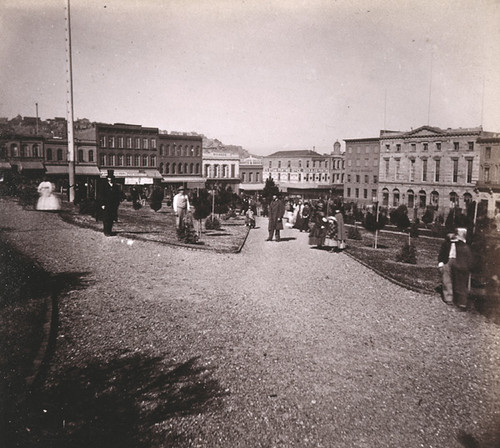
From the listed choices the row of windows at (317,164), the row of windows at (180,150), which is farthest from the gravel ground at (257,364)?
the row of windows at (317,164)

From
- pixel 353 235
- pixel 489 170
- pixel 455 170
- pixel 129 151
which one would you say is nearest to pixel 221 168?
pixel 129 151

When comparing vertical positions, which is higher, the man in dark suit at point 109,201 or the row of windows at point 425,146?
the row of windows at point 425,146

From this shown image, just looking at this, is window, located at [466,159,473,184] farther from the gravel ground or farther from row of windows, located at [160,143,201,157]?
the gravel ground

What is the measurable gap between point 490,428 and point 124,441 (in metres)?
4.28

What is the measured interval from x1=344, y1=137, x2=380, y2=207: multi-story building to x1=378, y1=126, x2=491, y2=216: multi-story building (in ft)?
8.58

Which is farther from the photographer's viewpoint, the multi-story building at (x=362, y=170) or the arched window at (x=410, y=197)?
the multi-story building at (x=362, y=170)

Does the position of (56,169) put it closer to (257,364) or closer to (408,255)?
(408,255)

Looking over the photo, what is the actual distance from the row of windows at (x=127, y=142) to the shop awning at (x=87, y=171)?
8.11ft

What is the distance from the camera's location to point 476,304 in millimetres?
9492

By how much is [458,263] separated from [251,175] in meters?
77.5

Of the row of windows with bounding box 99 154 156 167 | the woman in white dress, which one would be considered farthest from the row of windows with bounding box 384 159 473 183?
the woman in white dress

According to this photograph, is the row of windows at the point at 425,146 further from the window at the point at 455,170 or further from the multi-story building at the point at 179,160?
the multi-story building at the point at 179,160

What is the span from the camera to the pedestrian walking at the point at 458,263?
9.16 m

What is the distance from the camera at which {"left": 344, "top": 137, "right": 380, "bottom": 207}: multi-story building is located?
76.0 metres
